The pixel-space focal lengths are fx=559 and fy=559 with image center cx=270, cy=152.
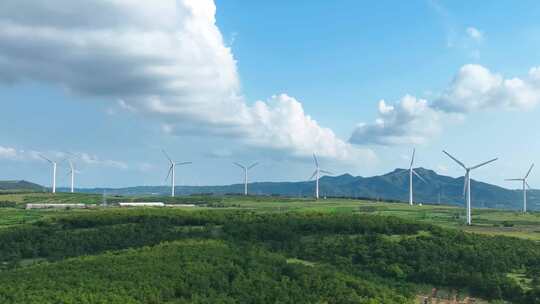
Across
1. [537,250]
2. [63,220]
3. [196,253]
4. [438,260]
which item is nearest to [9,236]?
[63,220]

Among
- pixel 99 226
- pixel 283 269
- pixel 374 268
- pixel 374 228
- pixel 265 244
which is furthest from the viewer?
pixel 99 226

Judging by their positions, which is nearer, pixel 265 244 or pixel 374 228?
pixel 265 244

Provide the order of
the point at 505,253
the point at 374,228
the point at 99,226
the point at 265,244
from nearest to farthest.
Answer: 1. the point at 505,253
2. the point at 265,244
3. the point at 374,228
4. the point at 99,226

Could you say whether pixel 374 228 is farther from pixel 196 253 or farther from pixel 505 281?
pixel 196 253

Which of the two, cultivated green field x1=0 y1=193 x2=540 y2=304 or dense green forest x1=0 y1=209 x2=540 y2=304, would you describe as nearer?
dense green forest x1=0 y1=209 x2=540 y2=304

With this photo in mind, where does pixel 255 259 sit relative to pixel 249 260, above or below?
above

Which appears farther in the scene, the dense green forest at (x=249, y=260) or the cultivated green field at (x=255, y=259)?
the cultivated green field at (x=255, y=259)

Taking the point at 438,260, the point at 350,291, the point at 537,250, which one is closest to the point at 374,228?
the point at 438,260
